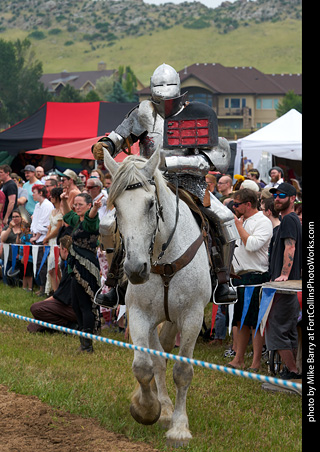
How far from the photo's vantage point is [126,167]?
4.85 meters

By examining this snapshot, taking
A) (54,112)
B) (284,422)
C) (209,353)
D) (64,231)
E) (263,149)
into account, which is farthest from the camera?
(54,112)

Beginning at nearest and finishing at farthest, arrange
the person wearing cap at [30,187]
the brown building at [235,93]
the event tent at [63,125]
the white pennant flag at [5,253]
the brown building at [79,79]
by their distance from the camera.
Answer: the white pennant flag at [5,253]
the person wearing cap at [30,187]
the event tent at [63,125]
the brown building at [235,93]
the brown building at [79,79]

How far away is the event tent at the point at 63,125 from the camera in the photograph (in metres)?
22.2

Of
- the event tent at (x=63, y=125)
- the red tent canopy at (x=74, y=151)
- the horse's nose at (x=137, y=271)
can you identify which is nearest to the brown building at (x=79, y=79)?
the event tent at (x=63, y=125)

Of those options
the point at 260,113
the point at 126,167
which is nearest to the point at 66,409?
the point at 126,167

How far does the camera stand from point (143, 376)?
532 cm

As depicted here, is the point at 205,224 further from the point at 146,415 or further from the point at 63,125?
the point at 63,125

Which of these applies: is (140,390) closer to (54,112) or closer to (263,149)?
(263,149)

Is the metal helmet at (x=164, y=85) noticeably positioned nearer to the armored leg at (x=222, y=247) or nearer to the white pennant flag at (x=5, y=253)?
the armored leg at (x=222, y=247)

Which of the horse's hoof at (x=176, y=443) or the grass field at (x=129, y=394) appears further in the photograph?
the grass field at (x=129, y=394)

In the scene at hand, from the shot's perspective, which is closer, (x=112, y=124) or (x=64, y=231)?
(x=64, y=231)

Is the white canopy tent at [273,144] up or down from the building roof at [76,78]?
down

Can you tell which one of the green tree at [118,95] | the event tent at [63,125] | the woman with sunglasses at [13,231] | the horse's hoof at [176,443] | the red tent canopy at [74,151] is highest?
the green tree at [118,95]

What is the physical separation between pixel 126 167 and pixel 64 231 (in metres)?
5.83
